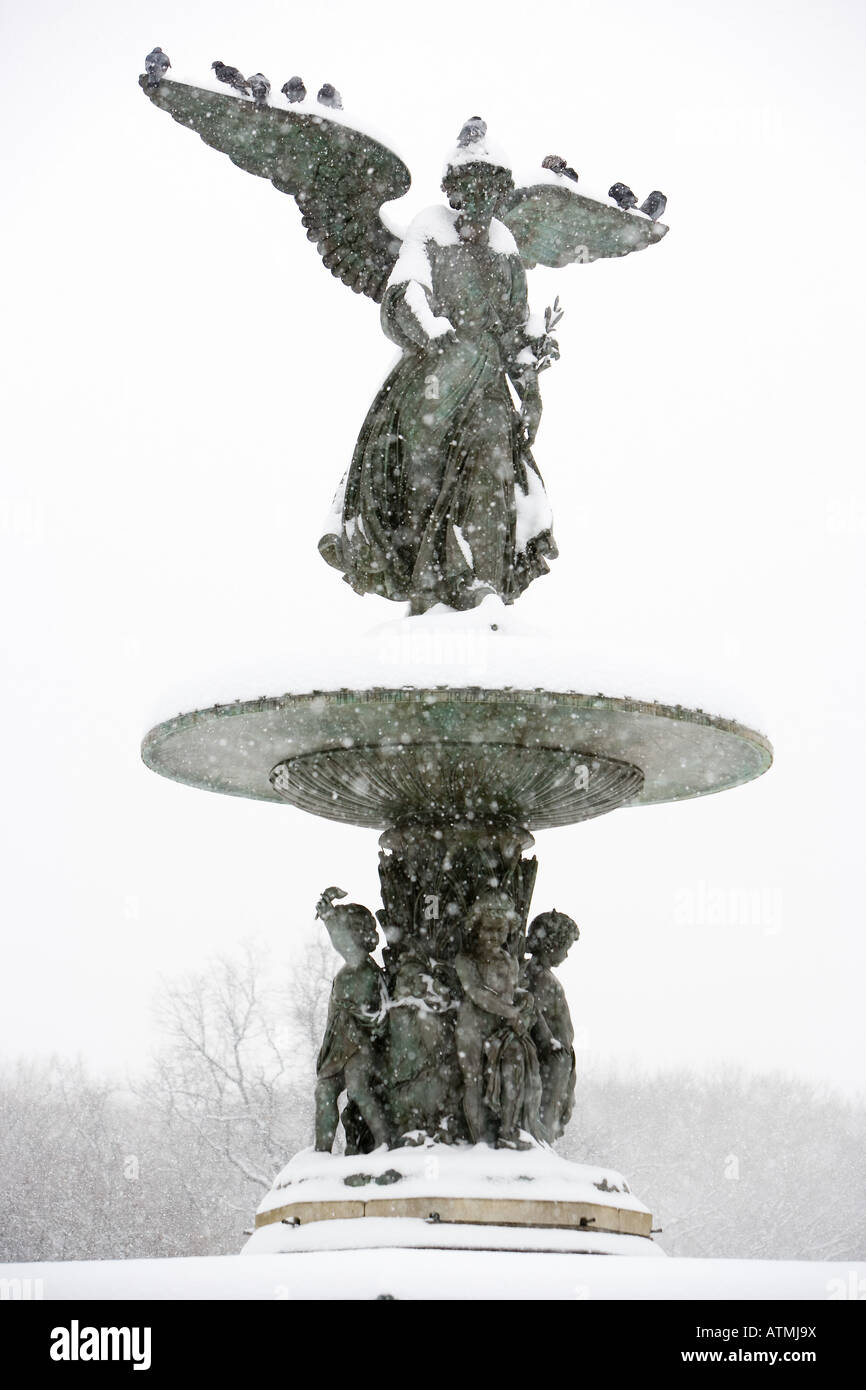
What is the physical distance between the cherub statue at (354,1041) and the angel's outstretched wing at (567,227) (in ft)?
12.7

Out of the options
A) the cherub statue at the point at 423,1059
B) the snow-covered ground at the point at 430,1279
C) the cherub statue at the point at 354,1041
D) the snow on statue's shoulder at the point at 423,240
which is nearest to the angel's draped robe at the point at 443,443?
the snow on statue's shoulder at the point at 423,240

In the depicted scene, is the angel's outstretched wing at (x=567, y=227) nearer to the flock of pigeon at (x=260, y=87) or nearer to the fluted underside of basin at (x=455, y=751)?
the flock of pigeon at (x=260, y=87)

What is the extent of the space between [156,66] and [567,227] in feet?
7.62

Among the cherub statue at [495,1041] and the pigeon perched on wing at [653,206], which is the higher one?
the pigeon perched on wing at [653,206]

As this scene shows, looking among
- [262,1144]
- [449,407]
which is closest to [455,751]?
[449,407]

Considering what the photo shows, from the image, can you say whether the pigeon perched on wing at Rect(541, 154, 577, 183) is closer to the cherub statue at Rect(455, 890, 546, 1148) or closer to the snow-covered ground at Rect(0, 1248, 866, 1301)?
the cherub statue at Rect(455, 890, 546, 1148)

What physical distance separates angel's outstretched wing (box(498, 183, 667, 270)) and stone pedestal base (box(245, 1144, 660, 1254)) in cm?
478

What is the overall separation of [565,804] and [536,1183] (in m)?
Result: 1.79

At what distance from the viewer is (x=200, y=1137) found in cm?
2153

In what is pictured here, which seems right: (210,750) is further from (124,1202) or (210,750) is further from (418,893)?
(124,1202)

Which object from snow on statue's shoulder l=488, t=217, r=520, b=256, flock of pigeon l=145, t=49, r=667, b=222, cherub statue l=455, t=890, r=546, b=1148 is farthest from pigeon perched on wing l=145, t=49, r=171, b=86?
cherub statue l=455, t=890, r=546, b=1148

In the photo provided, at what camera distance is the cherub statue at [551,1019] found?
22.0ft

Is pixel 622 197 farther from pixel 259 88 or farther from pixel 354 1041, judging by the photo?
pixel 354 1041
